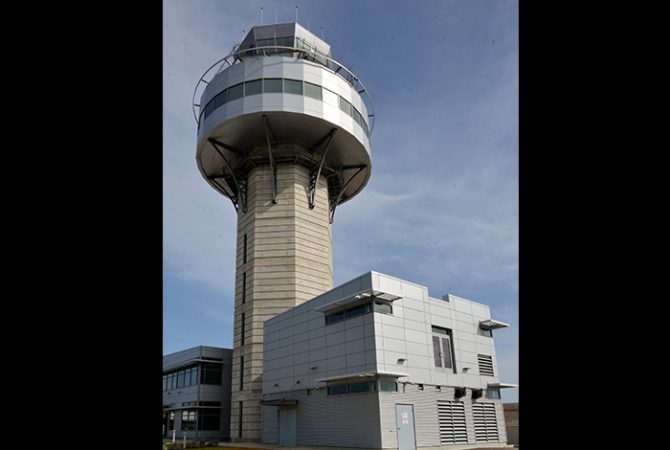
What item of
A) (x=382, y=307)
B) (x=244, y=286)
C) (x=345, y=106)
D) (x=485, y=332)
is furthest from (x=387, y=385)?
(x=345, y=106)

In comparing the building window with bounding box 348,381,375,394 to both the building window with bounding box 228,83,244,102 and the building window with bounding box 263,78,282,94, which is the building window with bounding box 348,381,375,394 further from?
the building window with bounding box 228,83,244,102

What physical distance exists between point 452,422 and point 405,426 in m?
4.60

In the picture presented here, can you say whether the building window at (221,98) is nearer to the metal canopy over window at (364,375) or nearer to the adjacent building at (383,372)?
the adjacent building at (383,372)

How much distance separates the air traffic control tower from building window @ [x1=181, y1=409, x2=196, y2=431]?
741 cm

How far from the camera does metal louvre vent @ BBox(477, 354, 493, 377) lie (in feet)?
104

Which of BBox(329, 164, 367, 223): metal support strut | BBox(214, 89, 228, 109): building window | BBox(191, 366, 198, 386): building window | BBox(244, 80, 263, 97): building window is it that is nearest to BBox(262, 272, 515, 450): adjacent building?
BBox(191, 366, 198, 386): building window

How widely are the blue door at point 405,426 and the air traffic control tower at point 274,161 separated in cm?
1319

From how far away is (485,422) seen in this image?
1179 inches

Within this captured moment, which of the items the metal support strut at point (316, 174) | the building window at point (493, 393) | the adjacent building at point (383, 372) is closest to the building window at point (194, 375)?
the adjacent building at point (383, 372)

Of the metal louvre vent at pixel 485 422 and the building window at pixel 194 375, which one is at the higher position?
the building window at pixel 194 375

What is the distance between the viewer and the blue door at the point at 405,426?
2412cm

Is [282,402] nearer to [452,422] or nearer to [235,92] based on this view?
[452,422]
